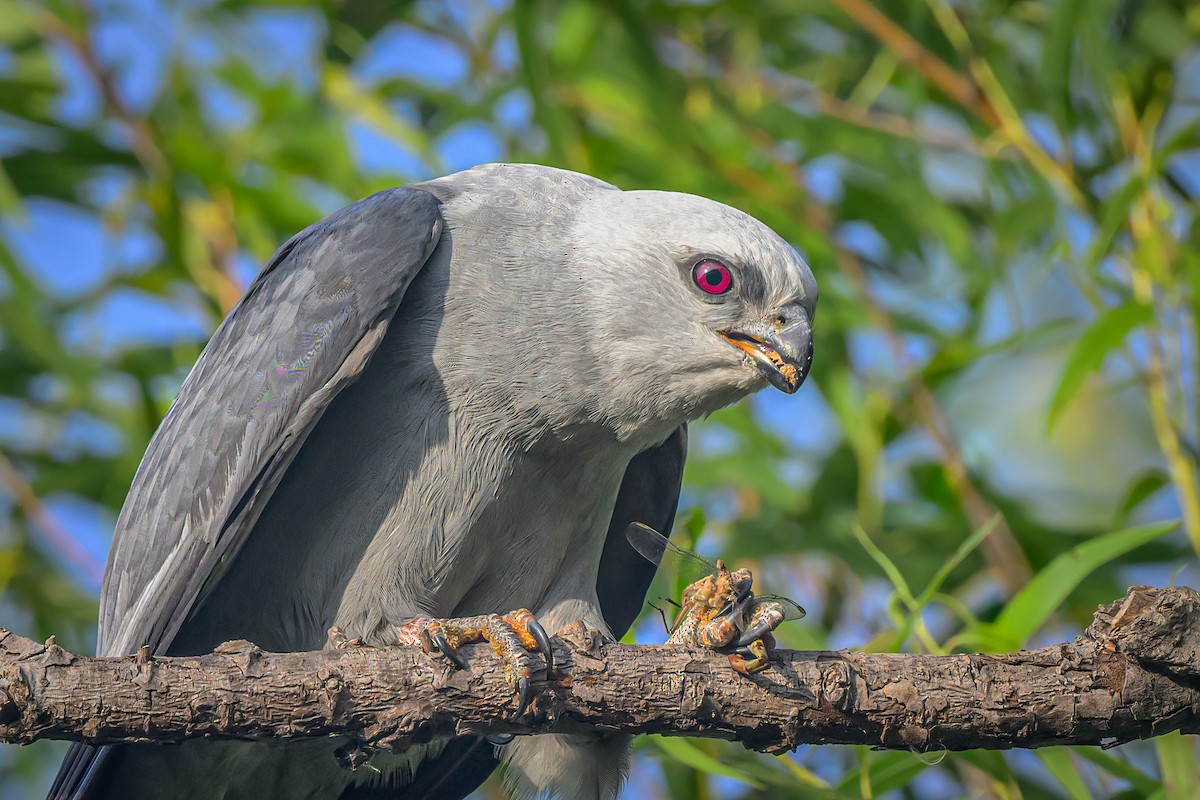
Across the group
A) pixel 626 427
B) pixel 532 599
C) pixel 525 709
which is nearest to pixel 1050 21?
pixel 626 427

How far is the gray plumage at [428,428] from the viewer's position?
4188 millimetres

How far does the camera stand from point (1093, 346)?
518cm

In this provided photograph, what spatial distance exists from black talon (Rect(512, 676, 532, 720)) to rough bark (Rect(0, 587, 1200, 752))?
34 millimetres

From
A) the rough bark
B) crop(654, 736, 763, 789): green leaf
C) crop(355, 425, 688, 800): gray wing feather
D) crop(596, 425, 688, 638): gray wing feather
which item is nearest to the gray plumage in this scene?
crop(654, 736, 763, 789): green leaf

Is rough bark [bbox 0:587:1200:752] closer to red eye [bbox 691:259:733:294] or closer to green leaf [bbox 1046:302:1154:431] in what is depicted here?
red eye [bbox 691:259:733:294]

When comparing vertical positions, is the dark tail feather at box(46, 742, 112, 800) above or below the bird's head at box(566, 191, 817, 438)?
below

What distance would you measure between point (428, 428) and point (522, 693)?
114 centimetres

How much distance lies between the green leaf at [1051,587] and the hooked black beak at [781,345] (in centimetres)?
117

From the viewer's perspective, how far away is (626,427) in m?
4.29

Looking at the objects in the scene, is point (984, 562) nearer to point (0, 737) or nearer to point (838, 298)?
point (838, 298)

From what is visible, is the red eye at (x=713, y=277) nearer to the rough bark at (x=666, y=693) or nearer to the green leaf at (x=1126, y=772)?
the rough bark at (x=666, y=693)

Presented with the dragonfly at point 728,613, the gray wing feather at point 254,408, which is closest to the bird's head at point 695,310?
the dragonfly at point 728,613

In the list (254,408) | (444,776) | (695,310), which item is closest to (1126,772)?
(695,310)

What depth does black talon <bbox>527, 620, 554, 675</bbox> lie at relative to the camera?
3.47m
